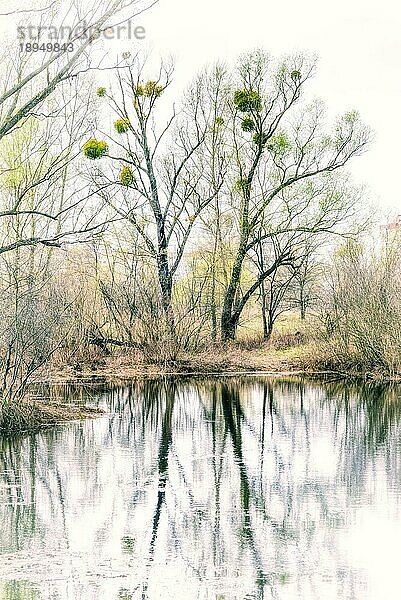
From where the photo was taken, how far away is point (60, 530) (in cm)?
986

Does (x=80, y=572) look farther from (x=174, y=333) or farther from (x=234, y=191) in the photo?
(x=234, y=191)

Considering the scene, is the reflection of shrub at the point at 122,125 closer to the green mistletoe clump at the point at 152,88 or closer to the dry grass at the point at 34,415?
the green mistletoe clump at the point at 152,88

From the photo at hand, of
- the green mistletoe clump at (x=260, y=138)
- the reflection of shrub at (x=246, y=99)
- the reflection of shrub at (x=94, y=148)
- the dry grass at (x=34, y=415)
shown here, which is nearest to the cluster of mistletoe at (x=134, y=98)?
the reflection of shrub at (x=246, y=99)

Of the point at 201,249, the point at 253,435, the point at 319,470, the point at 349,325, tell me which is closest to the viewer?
the point at 319,470

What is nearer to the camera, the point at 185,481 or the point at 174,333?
the point at 185,481

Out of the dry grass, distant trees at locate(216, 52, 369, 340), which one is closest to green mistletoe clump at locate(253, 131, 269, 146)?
distant trees at locate(216, 52, 369, 340)

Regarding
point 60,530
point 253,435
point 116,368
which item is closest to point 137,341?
point 116,368

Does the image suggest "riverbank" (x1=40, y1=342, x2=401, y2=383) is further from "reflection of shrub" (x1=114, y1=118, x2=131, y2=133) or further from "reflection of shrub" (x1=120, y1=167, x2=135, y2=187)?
"reflection of shrub" (x1=114, y1=118, x2=131, y2=133)

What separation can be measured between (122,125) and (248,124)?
425 cm

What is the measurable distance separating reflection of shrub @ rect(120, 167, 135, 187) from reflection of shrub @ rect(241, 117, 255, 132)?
13.8 feet

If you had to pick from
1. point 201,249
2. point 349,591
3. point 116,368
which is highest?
point 201,249

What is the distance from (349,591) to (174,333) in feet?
71.9

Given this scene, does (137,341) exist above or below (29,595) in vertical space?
above

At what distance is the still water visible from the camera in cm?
803
